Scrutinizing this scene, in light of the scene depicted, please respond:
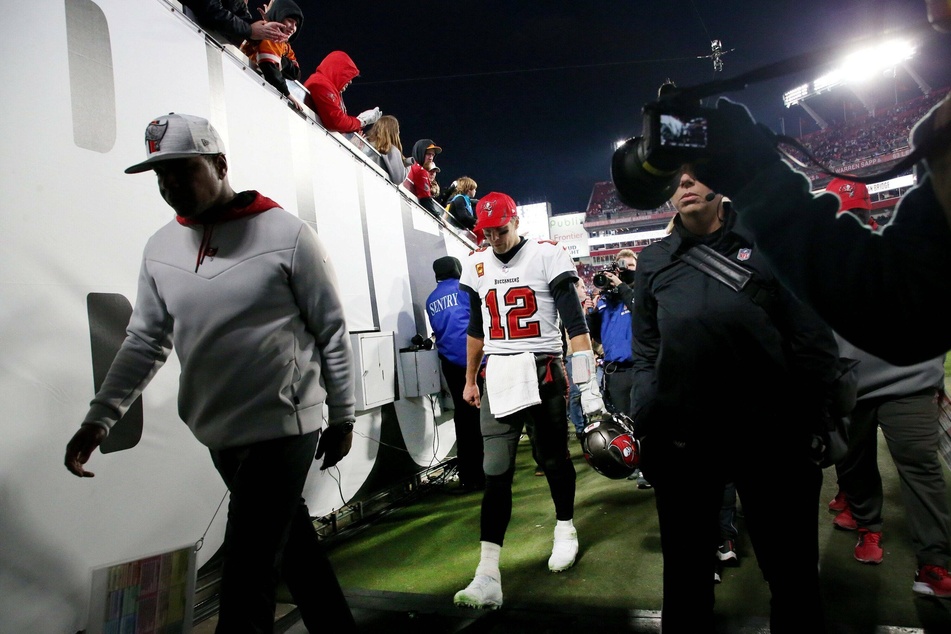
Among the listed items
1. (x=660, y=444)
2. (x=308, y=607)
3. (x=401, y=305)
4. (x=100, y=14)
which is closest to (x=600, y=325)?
(x=401, y=305)

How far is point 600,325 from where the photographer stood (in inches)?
208

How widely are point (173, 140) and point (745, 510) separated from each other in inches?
88.0

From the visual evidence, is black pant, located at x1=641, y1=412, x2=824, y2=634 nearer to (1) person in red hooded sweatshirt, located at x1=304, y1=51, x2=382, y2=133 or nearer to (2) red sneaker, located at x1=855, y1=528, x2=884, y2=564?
(2) red sneaker, located at x1=855, y1=528, x2=884, y2=564

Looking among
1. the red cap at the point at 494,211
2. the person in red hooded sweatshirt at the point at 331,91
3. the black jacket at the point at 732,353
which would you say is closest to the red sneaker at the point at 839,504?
the black jacket at the point at 732,353

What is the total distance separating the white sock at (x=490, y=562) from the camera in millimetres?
2787

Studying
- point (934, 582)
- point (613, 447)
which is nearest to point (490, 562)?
point (613, 447)

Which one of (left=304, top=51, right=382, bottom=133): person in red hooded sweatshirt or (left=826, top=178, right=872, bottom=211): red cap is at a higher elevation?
(left=304, top=51, right=382, bottom=133): person in red hooded sweatshirt

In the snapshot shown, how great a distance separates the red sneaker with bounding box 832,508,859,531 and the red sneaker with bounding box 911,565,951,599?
806 millimetres

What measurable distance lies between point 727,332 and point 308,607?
1.73 m

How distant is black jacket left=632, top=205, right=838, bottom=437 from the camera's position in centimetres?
166

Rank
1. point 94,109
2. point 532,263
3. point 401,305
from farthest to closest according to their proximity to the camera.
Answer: point 401,305
point 532,263
point 94,109

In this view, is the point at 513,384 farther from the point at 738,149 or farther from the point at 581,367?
the point at 738,149

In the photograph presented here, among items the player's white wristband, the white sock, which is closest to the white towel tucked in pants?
the player's white wristband

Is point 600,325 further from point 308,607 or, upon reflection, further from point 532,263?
point 308,607
